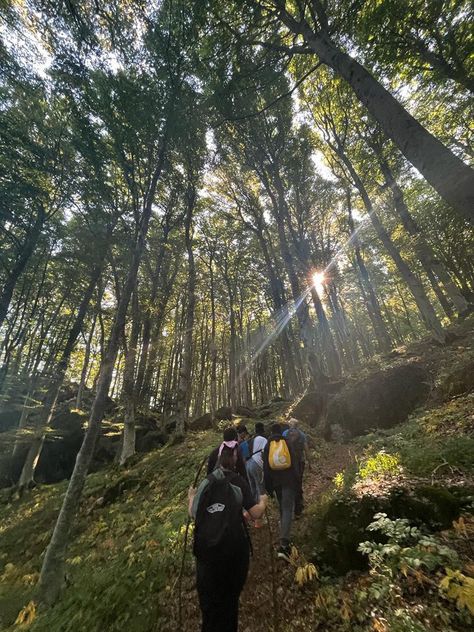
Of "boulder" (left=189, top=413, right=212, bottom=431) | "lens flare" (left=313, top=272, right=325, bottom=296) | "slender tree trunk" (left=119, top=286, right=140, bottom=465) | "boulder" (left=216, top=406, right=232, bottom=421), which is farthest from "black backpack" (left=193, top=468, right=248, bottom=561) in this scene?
"lens flare" (left=313, top=272, right=325, bottom=296)

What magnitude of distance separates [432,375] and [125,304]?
1063cm

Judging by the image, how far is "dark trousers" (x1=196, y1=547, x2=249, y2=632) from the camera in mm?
2465

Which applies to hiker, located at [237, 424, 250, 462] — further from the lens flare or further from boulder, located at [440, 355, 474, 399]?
the lens flare

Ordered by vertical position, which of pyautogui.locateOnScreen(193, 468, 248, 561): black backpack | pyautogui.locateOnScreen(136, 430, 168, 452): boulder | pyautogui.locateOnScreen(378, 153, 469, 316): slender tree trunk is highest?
pyautogui.locateOnScreen(378, 153, 469, 316): slender tree trunk

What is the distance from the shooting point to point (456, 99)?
11109mm

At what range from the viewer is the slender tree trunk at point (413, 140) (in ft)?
12.4

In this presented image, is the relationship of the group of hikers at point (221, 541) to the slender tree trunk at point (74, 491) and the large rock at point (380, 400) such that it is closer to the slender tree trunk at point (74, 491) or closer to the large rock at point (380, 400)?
the slender tree trunk at point (74, 491)

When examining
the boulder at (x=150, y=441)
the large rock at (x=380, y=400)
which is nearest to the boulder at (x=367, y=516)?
the large rock at (x=380, y=400)

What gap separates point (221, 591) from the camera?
252 centimetres

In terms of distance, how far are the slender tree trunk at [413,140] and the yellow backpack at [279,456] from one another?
15.2 ft

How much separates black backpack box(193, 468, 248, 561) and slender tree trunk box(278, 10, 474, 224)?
A: 4.67 meters

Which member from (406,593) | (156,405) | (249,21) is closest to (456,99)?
(249,21)

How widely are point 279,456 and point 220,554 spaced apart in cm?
263

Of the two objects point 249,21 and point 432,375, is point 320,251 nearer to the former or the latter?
point 432,375
